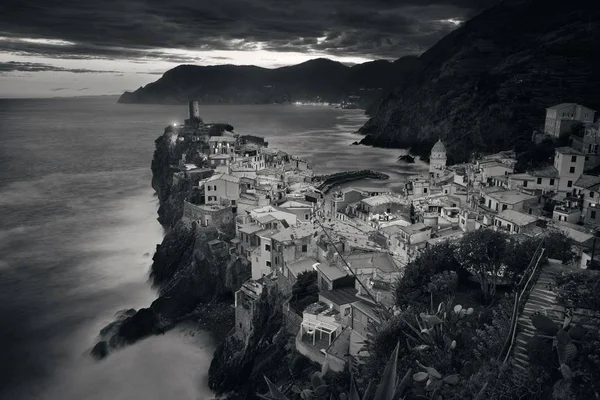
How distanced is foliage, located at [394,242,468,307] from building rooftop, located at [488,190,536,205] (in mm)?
10952

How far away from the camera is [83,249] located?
1255 inches

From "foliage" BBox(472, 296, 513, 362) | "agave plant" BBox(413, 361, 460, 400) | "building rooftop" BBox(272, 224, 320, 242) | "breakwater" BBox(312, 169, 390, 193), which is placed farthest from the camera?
"breakwater" BBox(312, 169, 390, 193)

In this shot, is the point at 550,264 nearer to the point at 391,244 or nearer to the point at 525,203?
the point at 391,244

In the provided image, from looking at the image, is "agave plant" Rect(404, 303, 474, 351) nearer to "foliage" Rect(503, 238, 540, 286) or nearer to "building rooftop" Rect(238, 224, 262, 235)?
"foliage" Rect(503, 238, 540, 286)

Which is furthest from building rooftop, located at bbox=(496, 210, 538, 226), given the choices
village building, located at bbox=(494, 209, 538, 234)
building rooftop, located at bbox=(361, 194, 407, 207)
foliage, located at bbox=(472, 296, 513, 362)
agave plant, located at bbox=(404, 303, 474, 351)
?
foliage, located at bbox=(472, 296, 513, 362)

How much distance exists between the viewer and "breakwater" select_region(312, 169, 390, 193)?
1611 inches

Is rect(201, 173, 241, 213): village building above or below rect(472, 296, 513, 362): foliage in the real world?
below

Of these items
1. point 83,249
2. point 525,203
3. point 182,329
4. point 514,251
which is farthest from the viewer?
point 83,249

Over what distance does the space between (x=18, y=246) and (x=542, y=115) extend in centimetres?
4551

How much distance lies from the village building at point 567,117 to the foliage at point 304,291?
28.5 meters

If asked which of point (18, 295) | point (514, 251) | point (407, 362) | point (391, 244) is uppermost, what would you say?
point (514, 251)

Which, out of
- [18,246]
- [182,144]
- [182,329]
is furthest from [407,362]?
[182,144]

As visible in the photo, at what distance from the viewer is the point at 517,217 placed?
20.7m

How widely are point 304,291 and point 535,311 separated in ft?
29.2
